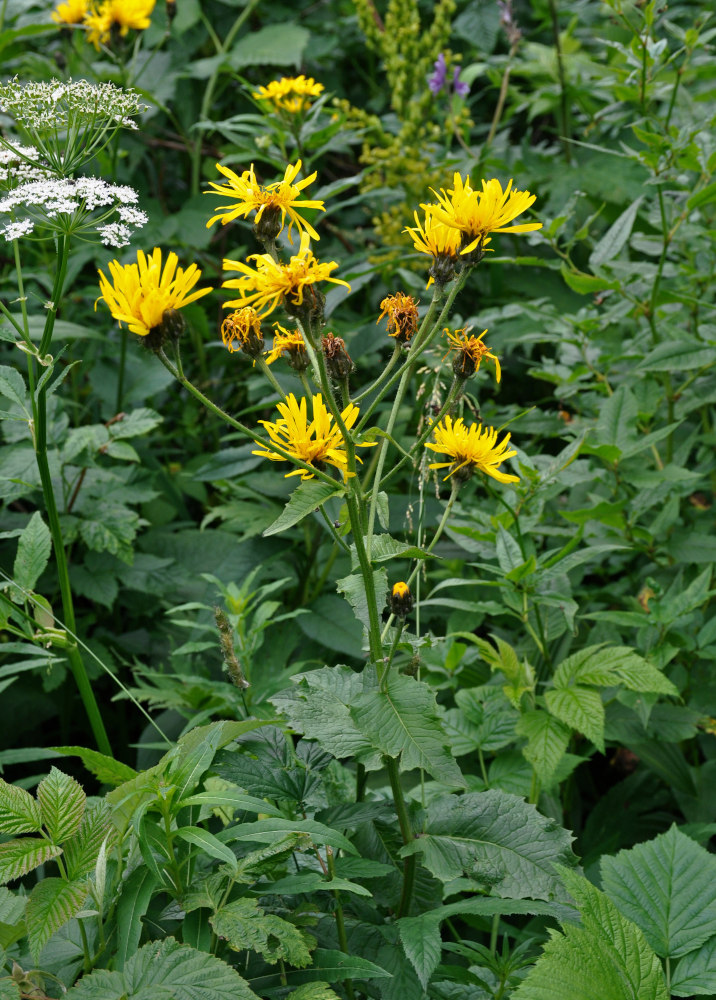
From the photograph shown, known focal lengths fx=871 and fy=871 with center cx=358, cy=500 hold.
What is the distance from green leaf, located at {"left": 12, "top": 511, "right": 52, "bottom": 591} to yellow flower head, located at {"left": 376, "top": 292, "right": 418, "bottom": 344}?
61cm

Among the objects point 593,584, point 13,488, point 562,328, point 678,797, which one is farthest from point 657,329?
point 13,488

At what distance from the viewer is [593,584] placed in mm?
2150

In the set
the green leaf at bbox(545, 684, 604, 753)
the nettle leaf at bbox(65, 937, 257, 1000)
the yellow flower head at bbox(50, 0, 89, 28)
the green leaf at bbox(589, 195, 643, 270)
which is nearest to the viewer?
the nettle leaf at bbox(65, 937, 257, 1000)

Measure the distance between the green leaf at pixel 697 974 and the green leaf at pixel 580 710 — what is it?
0.88 ft

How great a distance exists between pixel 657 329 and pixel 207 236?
4.19 feet

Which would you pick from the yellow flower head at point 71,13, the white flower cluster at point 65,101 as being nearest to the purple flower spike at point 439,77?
the yellow flower head at point 71,13

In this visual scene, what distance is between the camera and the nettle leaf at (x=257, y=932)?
854 millimetres

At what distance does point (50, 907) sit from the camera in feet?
2.86

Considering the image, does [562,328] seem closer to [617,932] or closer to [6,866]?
[617,932]

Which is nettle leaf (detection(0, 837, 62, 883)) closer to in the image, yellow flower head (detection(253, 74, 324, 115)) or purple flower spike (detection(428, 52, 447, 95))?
yellow flower head (detection(253, 74, 324, 115))

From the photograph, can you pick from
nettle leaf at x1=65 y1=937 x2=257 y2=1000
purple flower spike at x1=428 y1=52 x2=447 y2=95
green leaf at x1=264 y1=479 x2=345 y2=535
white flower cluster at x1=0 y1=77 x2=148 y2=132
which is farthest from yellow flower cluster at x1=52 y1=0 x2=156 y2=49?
nettle leaf at x1=65 y1=937 x2=257 y2=1000

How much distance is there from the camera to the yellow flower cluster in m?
2.17

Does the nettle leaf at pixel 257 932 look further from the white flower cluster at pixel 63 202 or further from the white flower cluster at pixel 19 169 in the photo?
the white flower cluster at pixel 19 169

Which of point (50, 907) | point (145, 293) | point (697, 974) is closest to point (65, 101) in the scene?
point (145, 293)
